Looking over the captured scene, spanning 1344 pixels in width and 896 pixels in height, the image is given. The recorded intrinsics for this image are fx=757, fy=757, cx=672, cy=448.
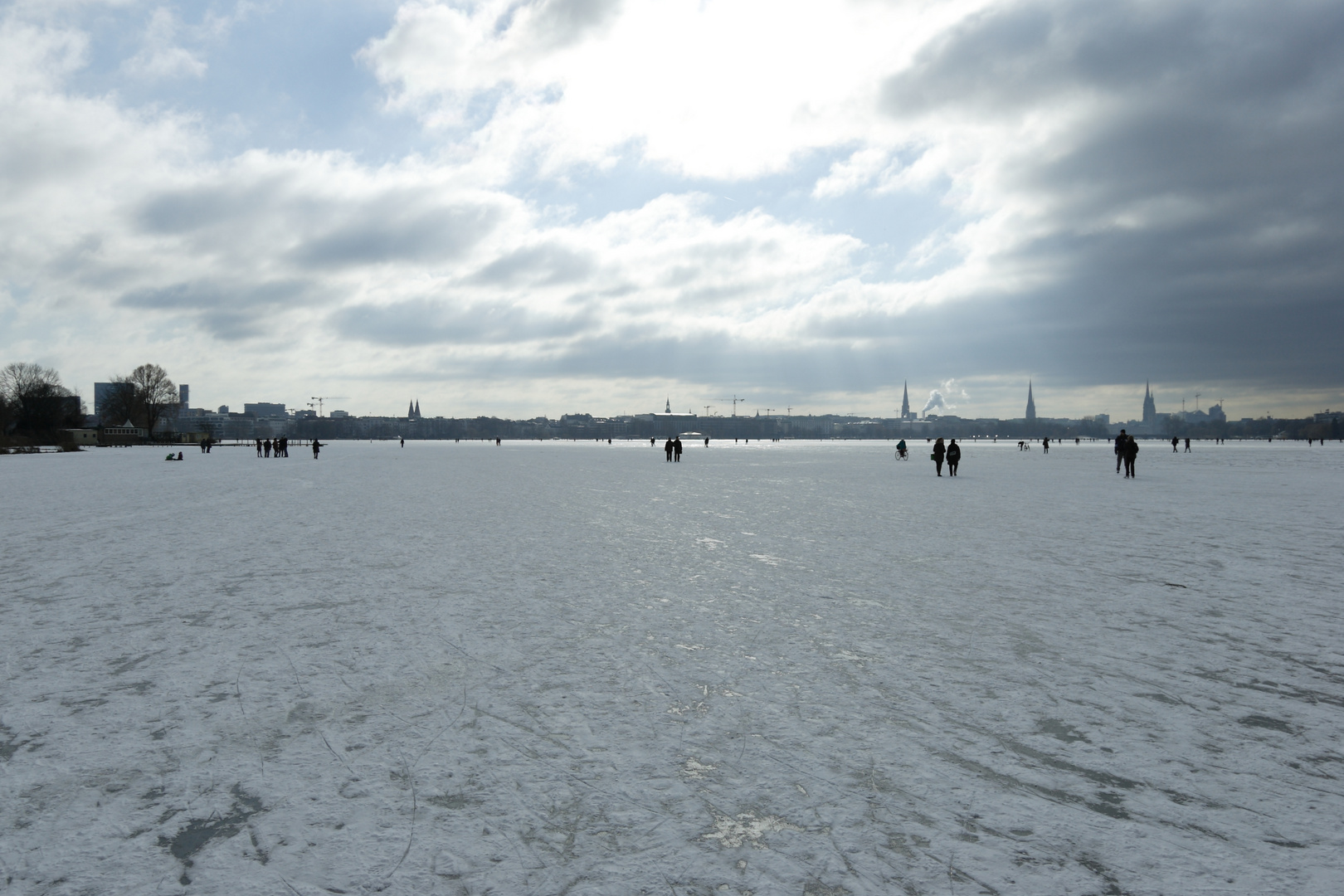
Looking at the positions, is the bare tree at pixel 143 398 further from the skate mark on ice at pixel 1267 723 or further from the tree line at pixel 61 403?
the skate mark on ice at pixel 1267 723

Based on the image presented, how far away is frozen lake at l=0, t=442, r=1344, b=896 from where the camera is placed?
9.34 feet

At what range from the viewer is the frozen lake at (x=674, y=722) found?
2.85m

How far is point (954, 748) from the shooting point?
3816 millimetres

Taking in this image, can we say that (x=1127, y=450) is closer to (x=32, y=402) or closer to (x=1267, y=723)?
(x=1267, y=723)

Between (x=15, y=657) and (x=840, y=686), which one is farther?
(x=15, y=657)

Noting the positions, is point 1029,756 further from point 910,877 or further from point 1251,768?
point 910,877

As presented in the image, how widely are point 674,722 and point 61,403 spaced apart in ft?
353

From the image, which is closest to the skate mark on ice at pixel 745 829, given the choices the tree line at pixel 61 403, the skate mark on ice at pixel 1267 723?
the skate mark on ice at pixel 1267 723

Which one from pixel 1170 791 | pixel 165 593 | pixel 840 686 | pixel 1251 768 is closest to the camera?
pixel 1170 791

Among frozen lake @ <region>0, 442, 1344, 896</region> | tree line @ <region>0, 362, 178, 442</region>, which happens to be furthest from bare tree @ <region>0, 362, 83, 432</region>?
frozen lake @ <region>0, 442, 1344, 896</region>

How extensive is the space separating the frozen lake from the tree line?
88527mm

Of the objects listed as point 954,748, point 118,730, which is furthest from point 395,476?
point 954,748

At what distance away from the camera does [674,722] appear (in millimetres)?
4164

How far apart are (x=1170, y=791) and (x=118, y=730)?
5.30 meters
